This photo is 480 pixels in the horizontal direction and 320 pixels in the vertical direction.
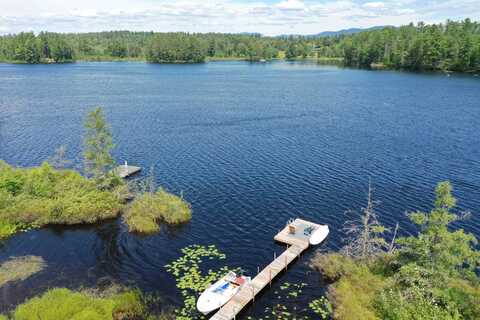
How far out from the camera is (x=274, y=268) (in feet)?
113

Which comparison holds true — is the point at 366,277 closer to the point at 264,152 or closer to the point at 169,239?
the point at 169,239

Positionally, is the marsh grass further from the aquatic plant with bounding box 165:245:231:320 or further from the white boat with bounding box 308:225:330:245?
the white boat with bounding box 308:225:330:245

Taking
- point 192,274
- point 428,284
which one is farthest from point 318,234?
point 428,284

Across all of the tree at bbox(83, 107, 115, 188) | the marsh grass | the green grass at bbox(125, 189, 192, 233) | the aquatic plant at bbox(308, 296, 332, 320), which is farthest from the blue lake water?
the tree at bbox(83, 107, 115, 188)

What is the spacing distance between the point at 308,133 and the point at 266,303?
5302cm

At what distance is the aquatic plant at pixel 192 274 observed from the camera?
3005 centimetres

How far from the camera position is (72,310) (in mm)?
27250

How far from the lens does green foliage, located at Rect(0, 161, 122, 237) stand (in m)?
42.9

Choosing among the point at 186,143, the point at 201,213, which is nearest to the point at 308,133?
the point at 186,143

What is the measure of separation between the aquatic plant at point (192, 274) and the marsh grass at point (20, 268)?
39.3ft

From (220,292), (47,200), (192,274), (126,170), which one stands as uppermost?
(126,170)

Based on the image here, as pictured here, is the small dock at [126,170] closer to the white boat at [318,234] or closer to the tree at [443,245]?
the white boat at [318,234]

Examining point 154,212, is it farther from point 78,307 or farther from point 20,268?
point 78,307

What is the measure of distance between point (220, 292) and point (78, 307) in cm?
1054
